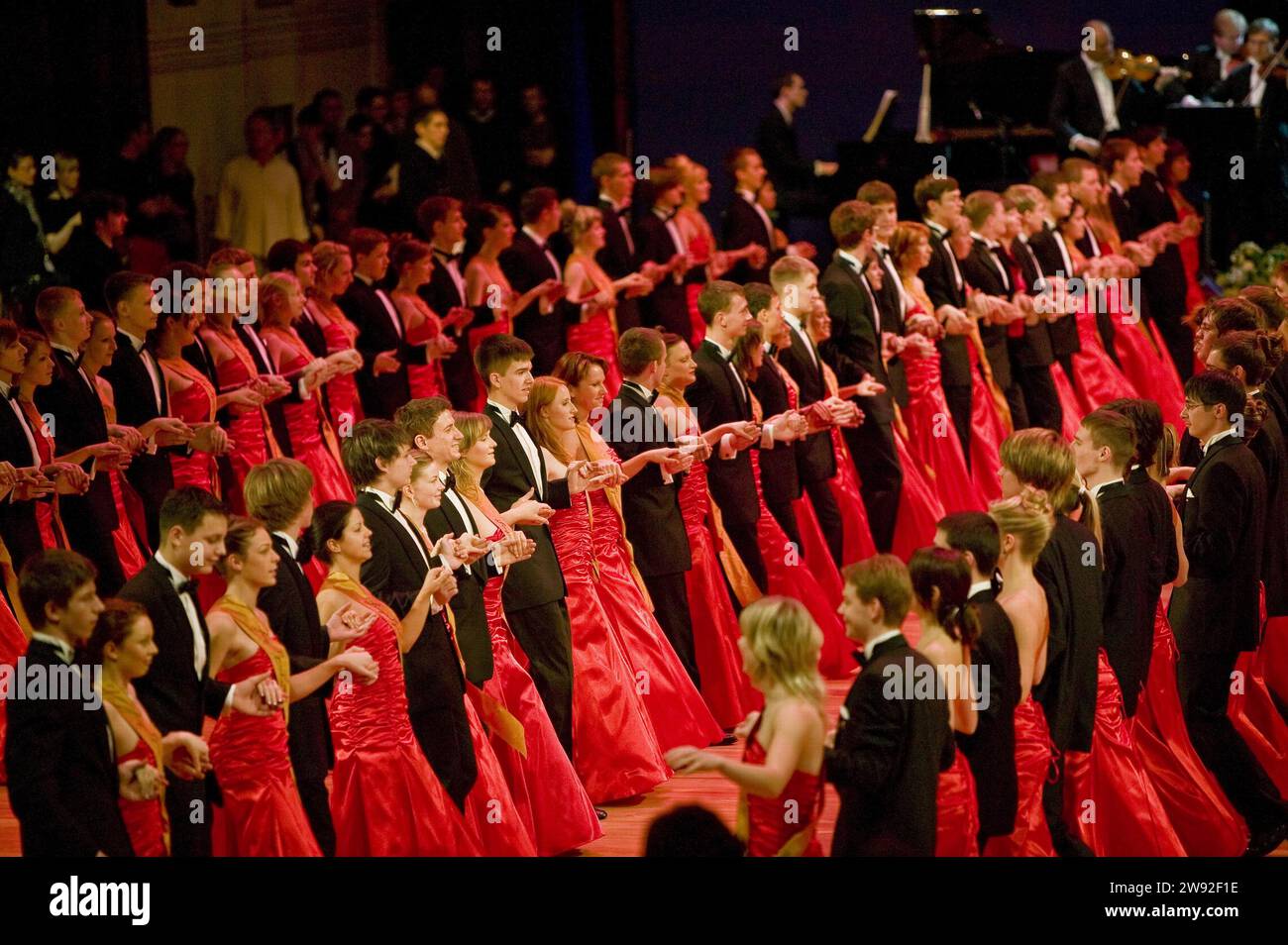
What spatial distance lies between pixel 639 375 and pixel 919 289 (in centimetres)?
270

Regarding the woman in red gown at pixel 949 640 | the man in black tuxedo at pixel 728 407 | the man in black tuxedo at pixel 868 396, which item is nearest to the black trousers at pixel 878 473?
the man in black tuxedo at pixel 868 396

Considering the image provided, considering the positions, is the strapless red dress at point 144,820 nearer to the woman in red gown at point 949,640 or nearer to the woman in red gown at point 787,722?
the woman in red gown at point 787,722

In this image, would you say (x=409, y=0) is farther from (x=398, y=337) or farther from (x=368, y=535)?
(x=368, y=535)

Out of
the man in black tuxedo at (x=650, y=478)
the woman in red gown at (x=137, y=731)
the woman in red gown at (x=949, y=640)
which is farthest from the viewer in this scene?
the man in black tuxedo at (x=650, y=478)

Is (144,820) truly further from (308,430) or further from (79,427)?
(308,430)

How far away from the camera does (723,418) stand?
23.9ft

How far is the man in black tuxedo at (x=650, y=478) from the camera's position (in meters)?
6.77

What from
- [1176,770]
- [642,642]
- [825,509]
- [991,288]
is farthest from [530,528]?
[991,288]

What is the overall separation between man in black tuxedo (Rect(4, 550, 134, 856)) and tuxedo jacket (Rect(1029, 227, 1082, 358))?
674 centimetres

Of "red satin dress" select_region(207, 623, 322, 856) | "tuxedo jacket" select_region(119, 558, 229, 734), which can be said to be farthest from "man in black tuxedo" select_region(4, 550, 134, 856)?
"red satin dress" select_region(207, 623, 322, 856)

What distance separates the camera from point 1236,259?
11.8 metres

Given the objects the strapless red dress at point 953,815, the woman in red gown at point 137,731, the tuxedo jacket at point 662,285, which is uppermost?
the tuxedo jacket at point 662,285

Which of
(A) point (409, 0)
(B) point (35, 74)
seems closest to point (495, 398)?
(B) point (35, 74)

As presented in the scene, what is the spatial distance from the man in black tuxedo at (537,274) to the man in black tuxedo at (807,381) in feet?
7.27
